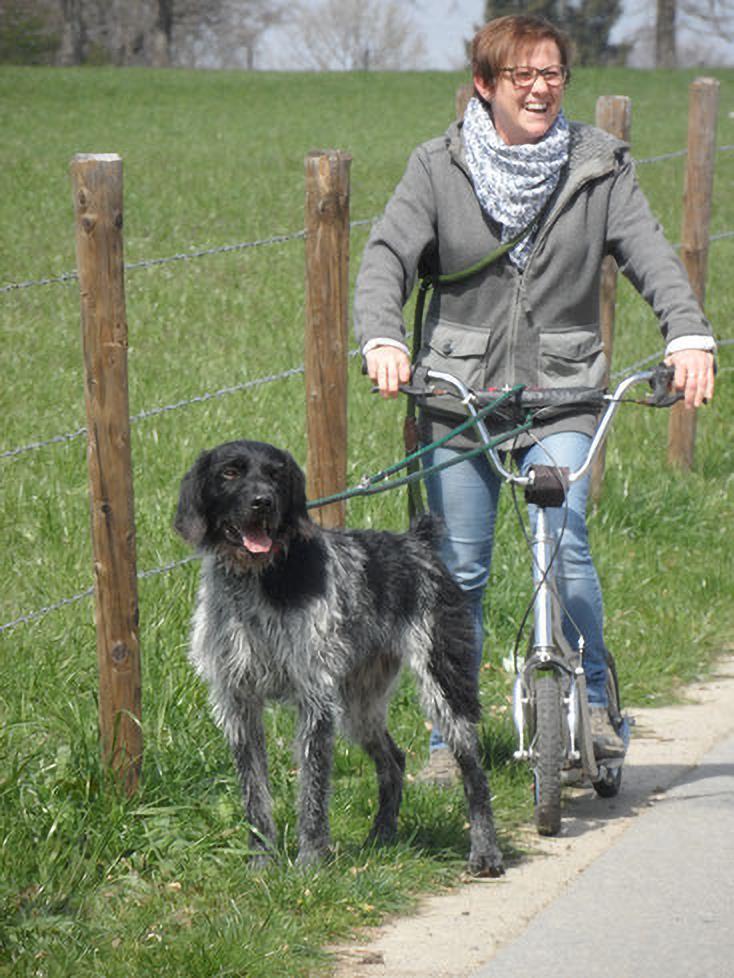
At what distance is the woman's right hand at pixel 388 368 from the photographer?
4.57 meters

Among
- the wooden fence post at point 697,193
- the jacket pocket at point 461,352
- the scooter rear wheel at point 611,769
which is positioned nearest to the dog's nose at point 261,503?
the jacket pocket at point 461,352

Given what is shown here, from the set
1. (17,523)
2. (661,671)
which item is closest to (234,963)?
(661,671)

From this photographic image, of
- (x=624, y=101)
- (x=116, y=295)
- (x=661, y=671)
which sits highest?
(x=624, y=101)

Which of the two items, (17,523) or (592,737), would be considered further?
(17,523)

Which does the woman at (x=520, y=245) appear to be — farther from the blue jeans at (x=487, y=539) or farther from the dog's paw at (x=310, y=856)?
the dog's paw at (x=310, y=856)

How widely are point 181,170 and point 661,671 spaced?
69.5 ft

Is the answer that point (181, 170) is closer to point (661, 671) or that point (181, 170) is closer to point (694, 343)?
point (661, 671)

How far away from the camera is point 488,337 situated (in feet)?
16.7

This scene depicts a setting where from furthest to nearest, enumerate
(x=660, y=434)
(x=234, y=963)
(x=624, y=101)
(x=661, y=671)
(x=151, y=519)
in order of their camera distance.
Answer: (x=660, y=434) < (x=624, y=101) < (x=151, y=519) < (x=661, y=671) < (x=234, y=963)

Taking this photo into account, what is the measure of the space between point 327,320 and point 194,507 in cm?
158

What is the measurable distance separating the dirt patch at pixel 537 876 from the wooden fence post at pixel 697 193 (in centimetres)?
323

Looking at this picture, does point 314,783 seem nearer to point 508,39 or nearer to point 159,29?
point 508,39

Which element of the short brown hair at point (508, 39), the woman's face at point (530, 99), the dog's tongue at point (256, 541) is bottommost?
the dog's tongue at point (256, 541)

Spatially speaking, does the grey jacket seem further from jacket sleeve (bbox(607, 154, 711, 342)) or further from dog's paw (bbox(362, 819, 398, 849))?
dog's paw (bbox(362, 819, 398, 849))
